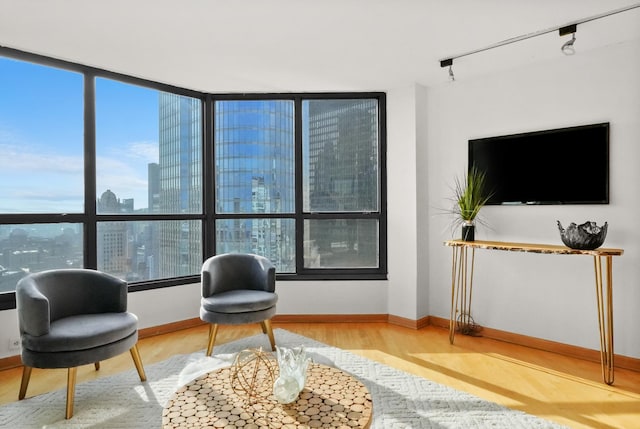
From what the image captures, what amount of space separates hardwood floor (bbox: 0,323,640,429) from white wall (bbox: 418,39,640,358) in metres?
0.32

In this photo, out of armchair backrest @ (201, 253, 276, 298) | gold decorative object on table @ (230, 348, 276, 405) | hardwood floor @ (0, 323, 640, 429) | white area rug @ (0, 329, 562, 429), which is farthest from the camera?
armchair backrest @ (201, 253, 276, 298)

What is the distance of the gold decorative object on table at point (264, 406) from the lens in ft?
5.42

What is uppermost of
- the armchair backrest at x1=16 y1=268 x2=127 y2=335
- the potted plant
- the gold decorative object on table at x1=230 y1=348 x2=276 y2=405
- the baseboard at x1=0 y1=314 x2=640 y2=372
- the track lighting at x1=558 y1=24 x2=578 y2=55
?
the track lighting at x1=558 y1=24 x2=578 y2=55

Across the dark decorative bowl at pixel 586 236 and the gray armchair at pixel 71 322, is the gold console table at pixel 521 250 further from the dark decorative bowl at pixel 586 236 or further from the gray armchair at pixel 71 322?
the gray armchair at pixel 71 322

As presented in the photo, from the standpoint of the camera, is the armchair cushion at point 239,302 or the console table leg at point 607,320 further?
the armchair cushion at point 239,302

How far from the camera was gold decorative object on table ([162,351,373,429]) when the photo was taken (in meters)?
1.65

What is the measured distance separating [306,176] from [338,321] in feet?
5.47

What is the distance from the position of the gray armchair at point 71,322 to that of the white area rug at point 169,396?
0.43ft

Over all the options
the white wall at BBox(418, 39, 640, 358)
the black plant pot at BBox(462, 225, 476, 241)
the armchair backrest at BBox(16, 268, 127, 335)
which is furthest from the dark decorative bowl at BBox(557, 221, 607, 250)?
the armchair backrest at BBox(16, 268, 127, 335)

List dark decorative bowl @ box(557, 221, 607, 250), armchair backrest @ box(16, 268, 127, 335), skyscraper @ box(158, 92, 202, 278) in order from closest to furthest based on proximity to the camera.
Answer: armchair backrest @ box(16, 268, 127, 335) < dark decorative bowl @ box(557, 221, 607, 250) < skyscraper @ box(158, 92, 202, 278)

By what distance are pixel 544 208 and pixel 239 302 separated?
9.10 feet

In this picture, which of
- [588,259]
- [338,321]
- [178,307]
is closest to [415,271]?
[338,321]

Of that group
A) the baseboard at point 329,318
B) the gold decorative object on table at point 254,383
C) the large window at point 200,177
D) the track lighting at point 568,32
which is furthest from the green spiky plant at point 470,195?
the gold decorative object on table at point 254,383

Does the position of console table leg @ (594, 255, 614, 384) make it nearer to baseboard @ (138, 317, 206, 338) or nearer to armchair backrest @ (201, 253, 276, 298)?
armchair backrest @ (201, 253, 276, 298)
